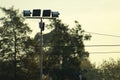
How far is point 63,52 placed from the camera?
88.0m

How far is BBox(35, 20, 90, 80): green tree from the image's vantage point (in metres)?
87.5

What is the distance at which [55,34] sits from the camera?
9006 centimetres

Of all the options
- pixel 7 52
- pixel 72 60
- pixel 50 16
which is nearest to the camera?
pixel 50 16

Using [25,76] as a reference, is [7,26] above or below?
above

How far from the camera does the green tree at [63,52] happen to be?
87500 mm

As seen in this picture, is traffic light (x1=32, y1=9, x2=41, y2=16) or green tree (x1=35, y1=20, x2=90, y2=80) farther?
green tree (x1=35, y1=20, x2=90, y2=80)

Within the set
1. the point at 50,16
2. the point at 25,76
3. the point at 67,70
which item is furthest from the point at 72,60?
the point at 50,16

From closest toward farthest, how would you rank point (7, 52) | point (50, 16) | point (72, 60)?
1. point (50, 16)
2. point (7, 52)
3. point (72, 60)

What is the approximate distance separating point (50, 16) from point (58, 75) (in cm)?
2844

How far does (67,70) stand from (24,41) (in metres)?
10.8

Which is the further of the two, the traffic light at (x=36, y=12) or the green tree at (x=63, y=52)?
the green tree at (x=63, y=52)

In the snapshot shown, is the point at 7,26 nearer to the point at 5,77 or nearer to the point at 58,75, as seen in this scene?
the point at 5,77

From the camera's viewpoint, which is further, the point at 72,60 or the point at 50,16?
the point at 72,60

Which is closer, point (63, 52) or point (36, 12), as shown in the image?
point (36, 12)
